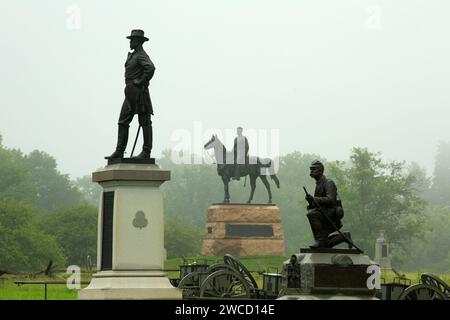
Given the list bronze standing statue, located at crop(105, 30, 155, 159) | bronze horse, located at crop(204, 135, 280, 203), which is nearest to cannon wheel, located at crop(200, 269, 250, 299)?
bronze standing statue, located at crop(105, 30, 155, 159)

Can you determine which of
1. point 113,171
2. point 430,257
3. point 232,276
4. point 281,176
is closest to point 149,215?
point 113,171

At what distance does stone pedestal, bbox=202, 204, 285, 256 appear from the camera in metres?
47.7

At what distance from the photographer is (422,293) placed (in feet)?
68.7

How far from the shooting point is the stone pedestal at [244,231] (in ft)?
157

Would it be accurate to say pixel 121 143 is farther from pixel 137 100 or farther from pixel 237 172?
pixel 237 172

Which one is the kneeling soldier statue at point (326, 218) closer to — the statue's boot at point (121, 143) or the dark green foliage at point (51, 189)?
the statue's boot at point (121, 143)

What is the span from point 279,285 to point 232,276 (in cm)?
110

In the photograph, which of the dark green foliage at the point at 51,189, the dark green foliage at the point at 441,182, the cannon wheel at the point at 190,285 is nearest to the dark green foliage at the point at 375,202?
the dark green foliage at the point at 51,189

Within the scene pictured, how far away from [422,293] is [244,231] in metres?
27.2

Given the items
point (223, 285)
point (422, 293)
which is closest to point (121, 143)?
point (223, 285)

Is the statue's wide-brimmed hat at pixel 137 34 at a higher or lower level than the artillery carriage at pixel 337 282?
higher

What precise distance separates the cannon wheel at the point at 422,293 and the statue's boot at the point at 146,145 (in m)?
5.86

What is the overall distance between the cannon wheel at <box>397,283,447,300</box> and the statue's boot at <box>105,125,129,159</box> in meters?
6.40

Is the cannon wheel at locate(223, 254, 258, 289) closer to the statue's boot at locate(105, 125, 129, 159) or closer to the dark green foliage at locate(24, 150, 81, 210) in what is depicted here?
the statue's boot at locate(105, 125, 129, 159)
